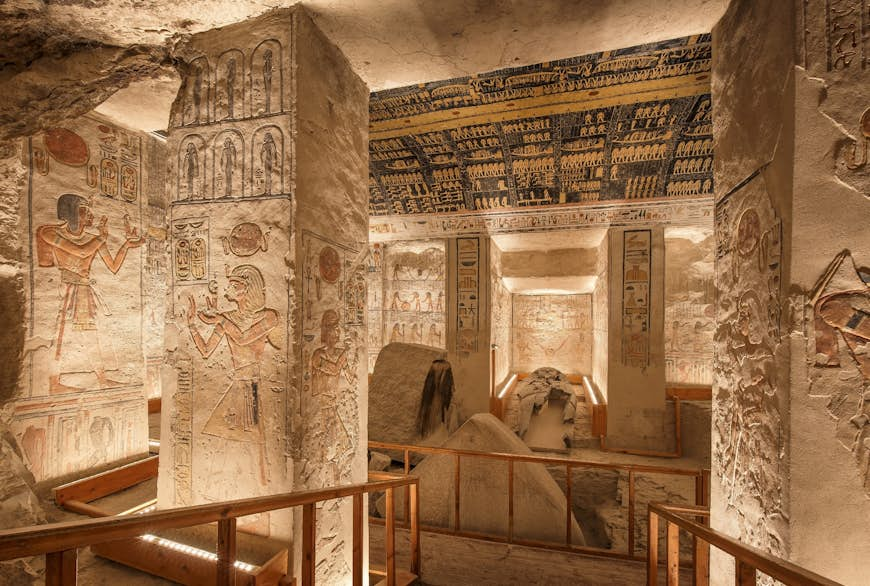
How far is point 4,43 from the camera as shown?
85.6 inches

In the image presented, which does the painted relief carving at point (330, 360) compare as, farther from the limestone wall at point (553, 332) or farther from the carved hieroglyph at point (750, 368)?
the limestone wall at point (553, 332)

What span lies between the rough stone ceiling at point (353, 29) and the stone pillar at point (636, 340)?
578 centimetres

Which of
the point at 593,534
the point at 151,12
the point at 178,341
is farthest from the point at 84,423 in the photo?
the point at 593,534

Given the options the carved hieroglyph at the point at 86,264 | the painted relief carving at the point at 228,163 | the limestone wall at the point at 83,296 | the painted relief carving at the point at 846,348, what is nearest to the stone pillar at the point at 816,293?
the painted relief carving at the point at 846,348

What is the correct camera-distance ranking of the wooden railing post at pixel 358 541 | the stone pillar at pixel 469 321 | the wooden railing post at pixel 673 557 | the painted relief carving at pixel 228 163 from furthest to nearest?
the stone pillar at pixel 469 321 → the painted relief carving at pixel 228 163 → the wooden railing post at pixel 358 541 → the wooden railing post at pixel 673 557

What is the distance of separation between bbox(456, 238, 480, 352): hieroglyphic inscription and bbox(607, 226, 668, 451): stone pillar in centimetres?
266

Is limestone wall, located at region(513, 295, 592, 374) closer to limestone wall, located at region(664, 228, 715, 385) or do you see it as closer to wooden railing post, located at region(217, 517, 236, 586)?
limestone wall, located at region(664, 228, 715, 385)

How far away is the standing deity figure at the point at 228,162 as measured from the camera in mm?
2373

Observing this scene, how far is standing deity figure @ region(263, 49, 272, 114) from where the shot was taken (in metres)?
2.30

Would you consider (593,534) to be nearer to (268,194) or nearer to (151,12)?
(268,194)

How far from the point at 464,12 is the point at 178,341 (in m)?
2.60

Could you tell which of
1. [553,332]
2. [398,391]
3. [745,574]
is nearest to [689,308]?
[553,332]

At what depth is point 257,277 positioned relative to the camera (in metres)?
2.30

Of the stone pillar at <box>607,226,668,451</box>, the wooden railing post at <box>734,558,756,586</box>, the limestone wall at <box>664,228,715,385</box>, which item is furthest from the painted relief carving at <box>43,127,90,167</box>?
the limestone wall at <box>664,228,715,385</box>
